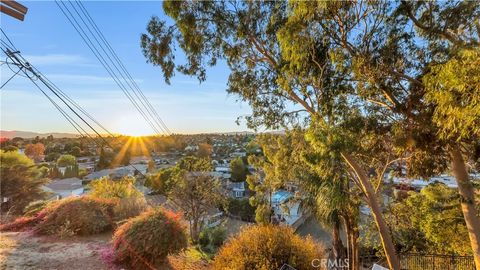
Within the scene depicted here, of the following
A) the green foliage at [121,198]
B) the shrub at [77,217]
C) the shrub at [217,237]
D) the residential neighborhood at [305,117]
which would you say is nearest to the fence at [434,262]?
the residential neighborhood at [305,117]

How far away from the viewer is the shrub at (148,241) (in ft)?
27.5

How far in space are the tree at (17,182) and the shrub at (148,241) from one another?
9700mm

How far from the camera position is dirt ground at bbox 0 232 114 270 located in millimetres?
7742

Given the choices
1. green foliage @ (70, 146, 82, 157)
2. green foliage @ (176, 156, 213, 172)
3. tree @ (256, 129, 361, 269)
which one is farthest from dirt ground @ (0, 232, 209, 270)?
green foliage @ (70, 146, 82, 157)

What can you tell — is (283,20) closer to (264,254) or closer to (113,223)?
(264,254)

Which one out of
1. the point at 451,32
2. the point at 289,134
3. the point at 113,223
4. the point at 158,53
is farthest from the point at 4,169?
the point at 451,32

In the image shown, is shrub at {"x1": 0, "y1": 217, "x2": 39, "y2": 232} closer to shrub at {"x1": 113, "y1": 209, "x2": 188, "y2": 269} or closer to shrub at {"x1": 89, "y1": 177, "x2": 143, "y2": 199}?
shrub at {"x1": 89, "y1": 177, "x2": 143, "y2": 199}

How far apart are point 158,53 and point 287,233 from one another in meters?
6.26

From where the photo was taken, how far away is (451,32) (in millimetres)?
7238

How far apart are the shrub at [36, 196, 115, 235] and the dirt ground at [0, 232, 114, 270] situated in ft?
1.39

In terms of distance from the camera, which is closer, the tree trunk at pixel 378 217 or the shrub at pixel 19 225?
the tree trunk at pixel 378 217

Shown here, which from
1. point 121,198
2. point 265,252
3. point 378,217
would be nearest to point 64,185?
point 121,198

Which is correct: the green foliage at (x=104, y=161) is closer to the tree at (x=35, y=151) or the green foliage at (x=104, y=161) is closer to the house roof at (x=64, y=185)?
the tree at (x=35, y=151)

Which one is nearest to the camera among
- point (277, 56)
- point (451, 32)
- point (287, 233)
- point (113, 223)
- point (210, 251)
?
point (451, 32)
